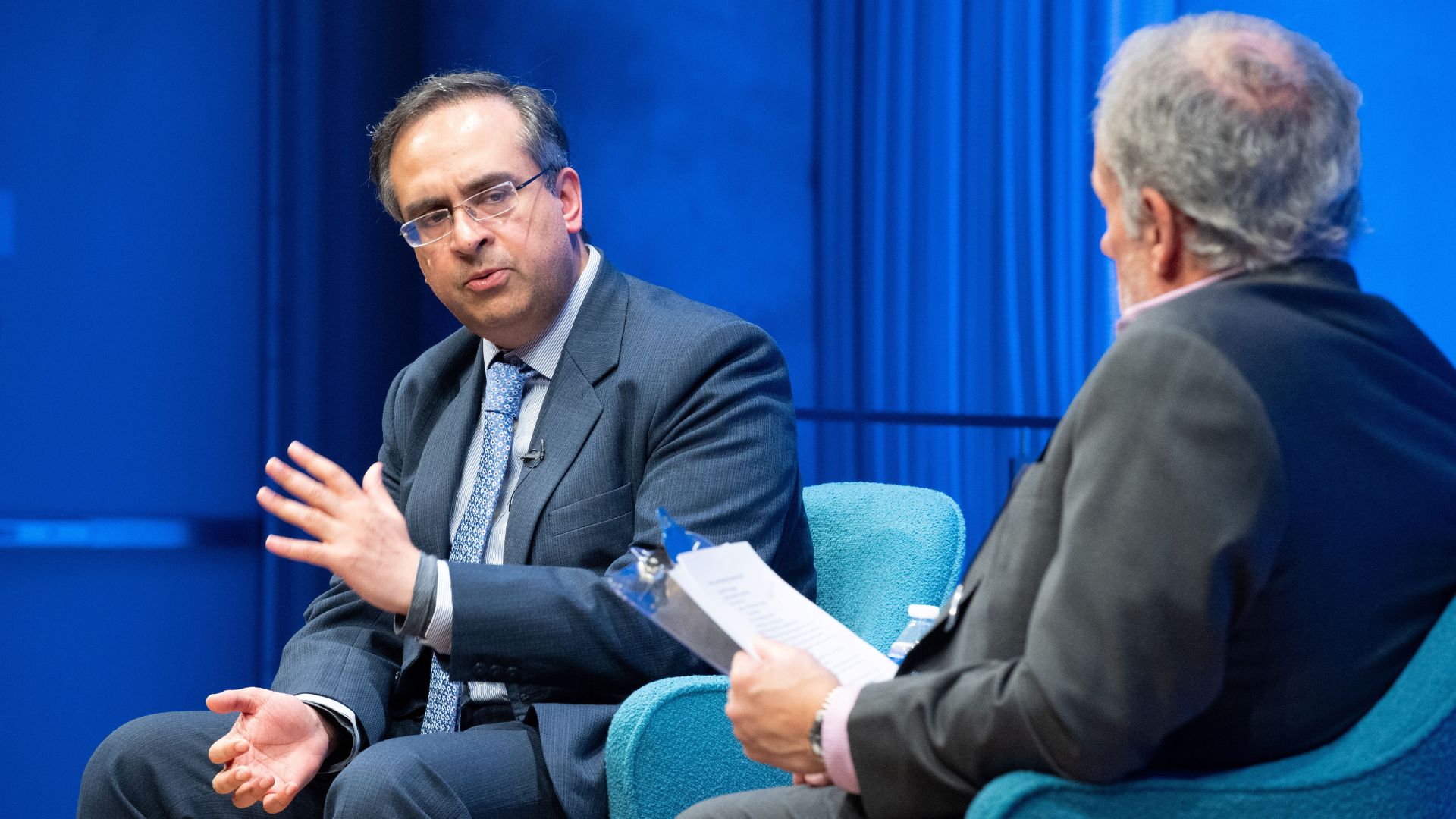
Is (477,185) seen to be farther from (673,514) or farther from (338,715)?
(338,715)

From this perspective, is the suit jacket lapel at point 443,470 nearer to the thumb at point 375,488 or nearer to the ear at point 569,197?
the ear at point 569,197

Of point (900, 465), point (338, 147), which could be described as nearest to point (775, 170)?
point (900, 465)

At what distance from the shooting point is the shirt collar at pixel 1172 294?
118cm

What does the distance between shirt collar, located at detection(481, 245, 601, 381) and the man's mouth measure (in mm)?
118

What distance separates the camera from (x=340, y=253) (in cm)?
412

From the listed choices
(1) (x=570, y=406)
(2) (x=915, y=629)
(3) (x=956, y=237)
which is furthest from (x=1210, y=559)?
(3) (x=956, y=237)

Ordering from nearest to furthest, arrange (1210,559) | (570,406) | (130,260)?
(1210,559)
(570,406)
(130,260)

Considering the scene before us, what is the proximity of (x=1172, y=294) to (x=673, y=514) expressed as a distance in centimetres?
90

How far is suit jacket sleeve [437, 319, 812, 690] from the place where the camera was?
1824 mm

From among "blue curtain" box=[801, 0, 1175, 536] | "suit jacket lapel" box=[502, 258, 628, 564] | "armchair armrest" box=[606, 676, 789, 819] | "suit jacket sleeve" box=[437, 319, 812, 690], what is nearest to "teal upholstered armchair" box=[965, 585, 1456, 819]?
"armchair armrest" box=[606, 676, 789, 819]

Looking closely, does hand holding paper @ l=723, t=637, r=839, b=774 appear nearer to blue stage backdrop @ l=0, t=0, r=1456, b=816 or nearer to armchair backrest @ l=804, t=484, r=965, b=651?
armchair backrest @ l=804, t=484, r=965, b=651

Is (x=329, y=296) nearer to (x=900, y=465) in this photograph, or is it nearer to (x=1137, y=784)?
(x=900, y=465)

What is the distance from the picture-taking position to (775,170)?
3.87m

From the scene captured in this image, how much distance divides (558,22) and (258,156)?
105 centimetres
